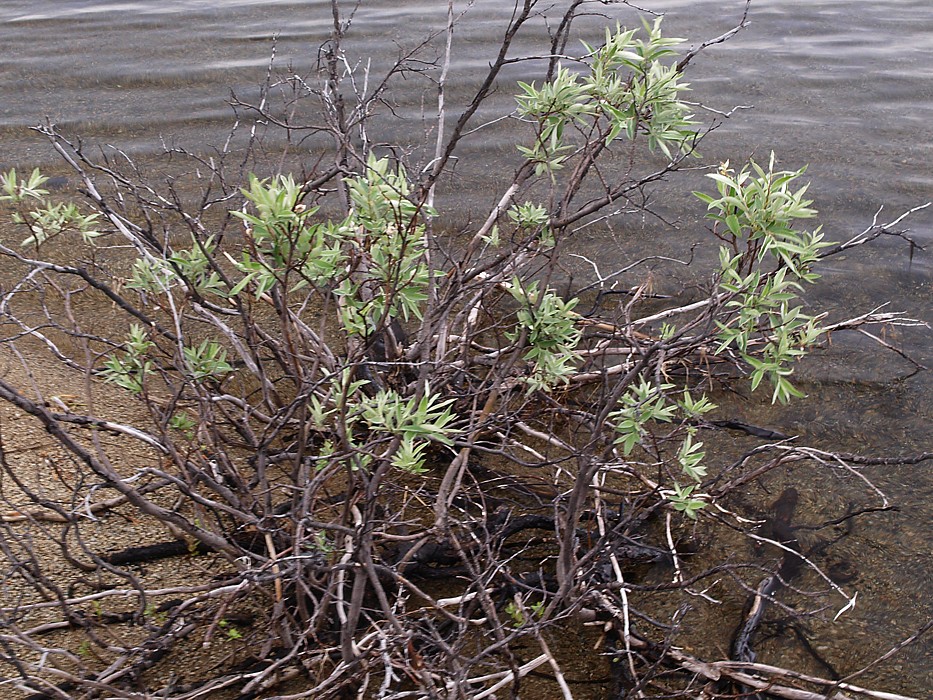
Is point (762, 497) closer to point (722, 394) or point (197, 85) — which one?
point (722, 394)

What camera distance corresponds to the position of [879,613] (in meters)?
3.19

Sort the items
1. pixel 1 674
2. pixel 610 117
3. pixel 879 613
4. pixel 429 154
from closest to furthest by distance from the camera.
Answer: pixel 610 117, pixel 1 674, pixel 879 613, pixel 429 154

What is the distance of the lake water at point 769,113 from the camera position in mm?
3738

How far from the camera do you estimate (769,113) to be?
6.90m

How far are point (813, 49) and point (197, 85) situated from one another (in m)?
5.26

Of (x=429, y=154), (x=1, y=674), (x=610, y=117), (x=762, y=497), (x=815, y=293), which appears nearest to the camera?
(x=610, y=117)

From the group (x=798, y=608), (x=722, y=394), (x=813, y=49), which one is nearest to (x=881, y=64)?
(x=813, y=49)

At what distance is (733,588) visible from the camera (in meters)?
3.27

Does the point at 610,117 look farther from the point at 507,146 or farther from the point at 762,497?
the point at 507,146

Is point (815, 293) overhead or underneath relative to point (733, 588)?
overhead

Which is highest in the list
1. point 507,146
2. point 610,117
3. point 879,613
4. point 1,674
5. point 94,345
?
point 610,117

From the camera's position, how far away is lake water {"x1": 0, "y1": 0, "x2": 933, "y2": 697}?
3738 mm

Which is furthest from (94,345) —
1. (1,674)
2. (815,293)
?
(815,293)

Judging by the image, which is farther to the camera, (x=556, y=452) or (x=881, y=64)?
(x=881, y=64)
